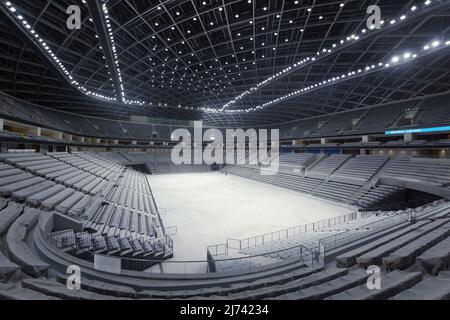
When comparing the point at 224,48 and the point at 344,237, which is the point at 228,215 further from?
the point at 224,48

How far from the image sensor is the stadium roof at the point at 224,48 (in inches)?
551

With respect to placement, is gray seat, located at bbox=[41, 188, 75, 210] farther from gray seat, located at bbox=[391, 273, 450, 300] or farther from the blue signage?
the blue signage

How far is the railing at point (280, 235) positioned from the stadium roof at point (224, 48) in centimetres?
1374

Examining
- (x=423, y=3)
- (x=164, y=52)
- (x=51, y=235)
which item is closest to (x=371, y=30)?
(x=423, y=3)

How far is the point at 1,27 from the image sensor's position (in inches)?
561

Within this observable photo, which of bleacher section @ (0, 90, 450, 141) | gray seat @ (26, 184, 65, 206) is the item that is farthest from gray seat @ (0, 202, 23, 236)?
bleacher section @ (0, 90, 450, 141)

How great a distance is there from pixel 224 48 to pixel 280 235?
16.7 metres

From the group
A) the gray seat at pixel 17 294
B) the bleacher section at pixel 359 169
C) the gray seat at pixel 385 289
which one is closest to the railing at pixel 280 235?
the gray seat at pixel 385 289

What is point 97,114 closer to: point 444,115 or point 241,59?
point 241,59

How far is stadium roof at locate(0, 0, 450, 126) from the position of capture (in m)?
14.0

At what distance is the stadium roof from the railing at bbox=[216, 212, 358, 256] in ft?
45.1

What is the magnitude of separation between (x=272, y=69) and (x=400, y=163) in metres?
17.9
